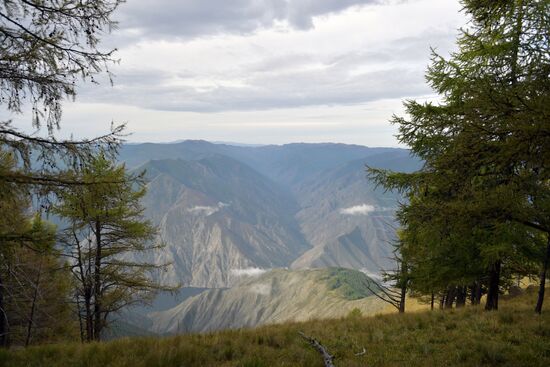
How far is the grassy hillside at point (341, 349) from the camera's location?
6.48 meters

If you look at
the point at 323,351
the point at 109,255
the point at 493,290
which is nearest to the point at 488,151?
the point at 323,351

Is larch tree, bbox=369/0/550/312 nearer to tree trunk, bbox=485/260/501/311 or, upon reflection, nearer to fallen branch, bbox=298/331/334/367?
tree trunk, bbox=485/260/501/311

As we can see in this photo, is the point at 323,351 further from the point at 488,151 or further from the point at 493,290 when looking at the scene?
the point at 493,290

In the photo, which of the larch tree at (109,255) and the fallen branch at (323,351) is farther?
the larch tree at (109,255)

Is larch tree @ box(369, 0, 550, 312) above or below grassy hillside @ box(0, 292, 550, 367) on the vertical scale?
above

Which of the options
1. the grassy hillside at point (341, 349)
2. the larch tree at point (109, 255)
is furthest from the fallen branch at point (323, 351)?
the larch tree at point (109, 255)

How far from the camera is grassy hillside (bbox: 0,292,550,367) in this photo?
6484mm

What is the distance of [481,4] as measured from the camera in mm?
6426

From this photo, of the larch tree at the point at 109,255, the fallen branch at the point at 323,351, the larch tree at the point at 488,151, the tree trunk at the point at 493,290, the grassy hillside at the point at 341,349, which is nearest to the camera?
the larch tree at the point at 488,151

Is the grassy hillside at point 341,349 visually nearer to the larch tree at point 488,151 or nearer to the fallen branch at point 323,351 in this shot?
the fallen branch at point 323,351

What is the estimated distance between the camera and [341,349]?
7.55 metres

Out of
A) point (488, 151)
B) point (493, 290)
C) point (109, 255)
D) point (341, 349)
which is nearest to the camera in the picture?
point (488, 151)

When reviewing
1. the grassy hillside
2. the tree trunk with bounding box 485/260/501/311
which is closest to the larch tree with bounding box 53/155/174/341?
the grassy hillside

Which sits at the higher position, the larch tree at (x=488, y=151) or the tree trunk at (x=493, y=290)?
the larch tree at (x=488, y=151)
